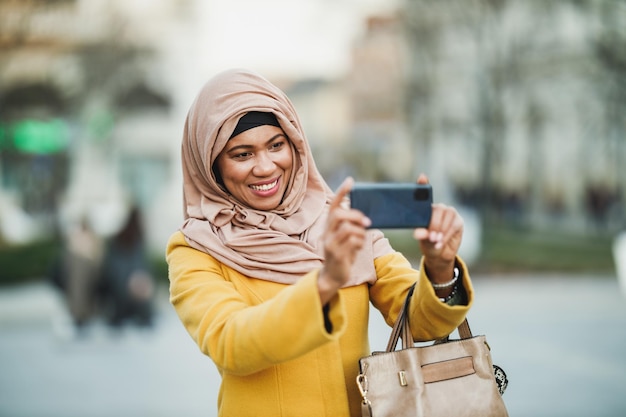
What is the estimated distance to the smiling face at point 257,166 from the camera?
227 cm

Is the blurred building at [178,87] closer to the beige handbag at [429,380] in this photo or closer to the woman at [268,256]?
the woman at [268,256]

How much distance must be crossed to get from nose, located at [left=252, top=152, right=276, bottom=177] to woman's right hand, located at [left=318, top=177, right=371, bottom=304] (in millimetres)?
462

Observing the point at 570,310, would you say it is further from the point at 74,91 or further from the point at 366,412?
the point at 74,91

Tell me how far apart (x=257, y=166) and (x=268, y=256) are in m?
0.27

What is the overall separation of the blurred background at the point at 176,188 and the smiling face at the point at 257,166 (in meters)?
5.38

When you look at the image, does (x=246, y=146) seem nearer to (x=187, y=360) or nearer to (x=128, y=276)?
(x=187, y=360)

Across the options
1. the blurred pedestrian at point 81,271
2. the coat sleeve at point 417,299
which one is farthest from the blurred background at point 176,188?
the coat sleeve at point 417,299

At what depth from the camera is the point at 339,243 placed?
1.81m

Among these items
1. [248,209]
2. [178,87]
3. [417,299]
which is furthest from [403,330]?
[178,87]

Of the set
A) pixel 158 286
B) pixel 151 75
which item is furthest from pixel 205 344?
pixel 151 75

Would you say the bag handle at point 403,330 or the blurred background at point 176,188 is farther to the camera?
the blurred background at point 176,188

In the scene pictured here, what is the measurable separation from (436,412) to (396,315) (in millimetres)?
366

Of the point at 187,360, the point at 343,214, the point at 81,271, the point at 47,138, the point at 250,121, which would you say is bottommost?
the point at 187,360

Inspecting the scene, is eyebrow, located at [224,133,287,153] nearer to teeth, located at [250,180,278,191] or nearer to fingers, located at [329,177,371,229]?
teeth, located at [250,180,278,191]
